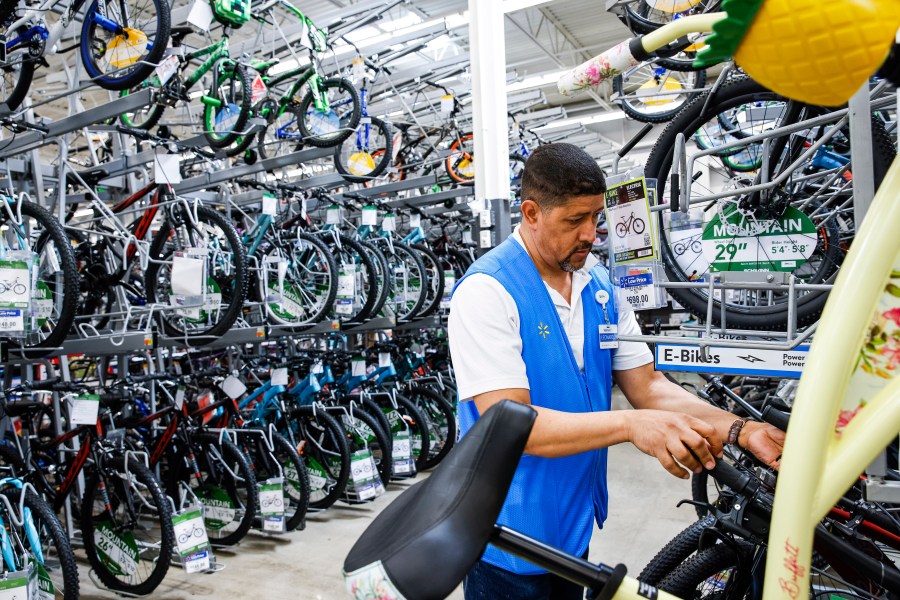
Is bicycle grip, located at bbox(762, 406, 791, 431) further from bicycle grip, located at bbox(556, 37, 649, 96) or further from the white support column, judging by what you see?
the white support column

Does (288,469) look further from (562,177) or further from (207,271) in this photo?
(562,177)

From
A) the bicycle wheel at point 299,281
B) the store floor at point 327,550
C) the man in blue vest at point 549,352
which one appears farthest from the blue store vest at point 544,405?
the bicycle wheel at point 299,281

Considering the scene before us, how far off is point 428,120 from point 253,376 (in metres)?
4.95

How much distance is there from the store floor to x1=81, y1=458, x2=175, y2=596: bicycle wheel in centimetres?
14

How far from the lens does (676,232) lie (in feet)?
6.72

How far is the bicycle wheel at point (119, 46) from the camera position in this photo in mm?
3270

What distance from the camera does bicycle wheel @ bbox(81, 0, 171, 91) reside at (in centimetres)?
327

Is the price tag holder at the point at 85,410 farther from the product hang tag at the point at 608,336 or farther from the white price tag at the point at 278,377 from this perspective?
the product hang tag at the point at 608,336

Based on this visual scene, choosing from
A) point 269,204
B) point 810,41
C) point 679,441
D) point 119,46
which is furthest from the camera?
point 269,204

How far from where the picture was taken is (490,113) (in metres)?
4.21

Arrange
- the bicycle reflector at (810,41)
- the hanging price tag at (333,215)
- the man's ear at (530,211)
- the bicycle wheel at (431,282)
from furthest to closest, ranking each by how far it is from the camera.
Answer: the bicycle wheel at (431,282), the hanging price tag at (333,215), the man's ear at (530,211), the bicycle reflector at (810,41)

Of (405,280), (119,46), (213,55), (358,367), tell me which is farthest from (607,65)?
(405,280)

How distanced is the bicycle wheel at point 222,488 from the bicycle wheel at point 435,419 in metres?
2.02

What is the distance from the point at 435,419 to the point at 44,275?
3.49 meters
